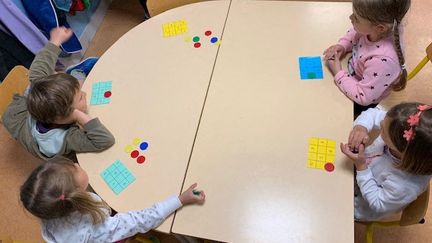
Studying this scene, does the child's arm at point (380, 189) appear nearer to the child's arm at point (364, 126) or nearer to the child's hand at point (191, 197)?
the child's arm at point (364, 126)

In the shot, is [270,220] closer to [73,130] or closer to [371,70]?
[371,70]

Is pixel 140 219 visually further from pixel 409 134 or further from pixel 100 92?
pixel 409 134

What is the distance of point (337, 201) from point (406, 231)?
875 mm

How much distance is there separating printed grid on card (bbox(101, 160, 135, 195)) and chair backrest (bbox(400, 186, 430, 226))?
3.35 ft

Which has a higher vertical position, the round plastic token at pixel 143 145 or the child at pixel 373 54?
the child at pixel 373 54

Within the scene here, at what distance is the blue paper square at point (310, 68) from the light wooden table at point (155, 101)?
40 centimetres

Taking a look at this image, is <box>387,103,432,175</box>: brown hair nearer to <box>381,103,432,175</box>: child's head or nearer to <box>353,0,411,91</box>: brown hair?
<box>381,103,432,175</box>: child's head

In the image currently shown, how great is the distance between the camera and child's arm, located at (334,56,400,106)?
138 centimetres

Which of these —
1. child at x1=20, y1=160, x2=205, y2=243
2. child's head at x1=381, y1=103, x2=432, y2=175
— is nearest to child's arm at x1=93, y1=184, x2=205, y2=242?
child at x1=20, y1=160, x2=205, y2=243

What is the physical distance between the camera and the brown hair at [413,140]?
3.37ft

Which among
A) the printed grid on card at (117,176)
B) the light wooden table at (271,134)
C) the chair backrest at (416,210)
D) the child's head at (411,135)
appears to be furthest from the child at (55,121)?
the chair backrest at (416,210)

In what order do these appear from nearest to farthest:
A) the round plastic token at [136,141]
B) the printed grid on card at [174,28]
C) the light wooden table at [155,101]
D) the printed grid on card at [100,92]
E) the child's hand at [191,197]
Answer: the child's hand at [191,197] → the light wooden table at [155,101] → the round plastic token at [136,141] → the printed grid on card at [100,92] → the printed grid on card at [174,28]

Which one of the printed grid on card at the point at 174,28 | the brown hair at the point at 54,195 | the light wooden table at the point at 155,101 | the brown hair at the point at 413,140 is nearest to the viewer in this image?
the brown hair at the point at 413,140

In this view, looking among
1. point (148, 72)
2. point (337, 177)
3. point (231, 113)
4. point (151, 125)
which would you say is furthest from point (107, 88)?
point (337, 177)
